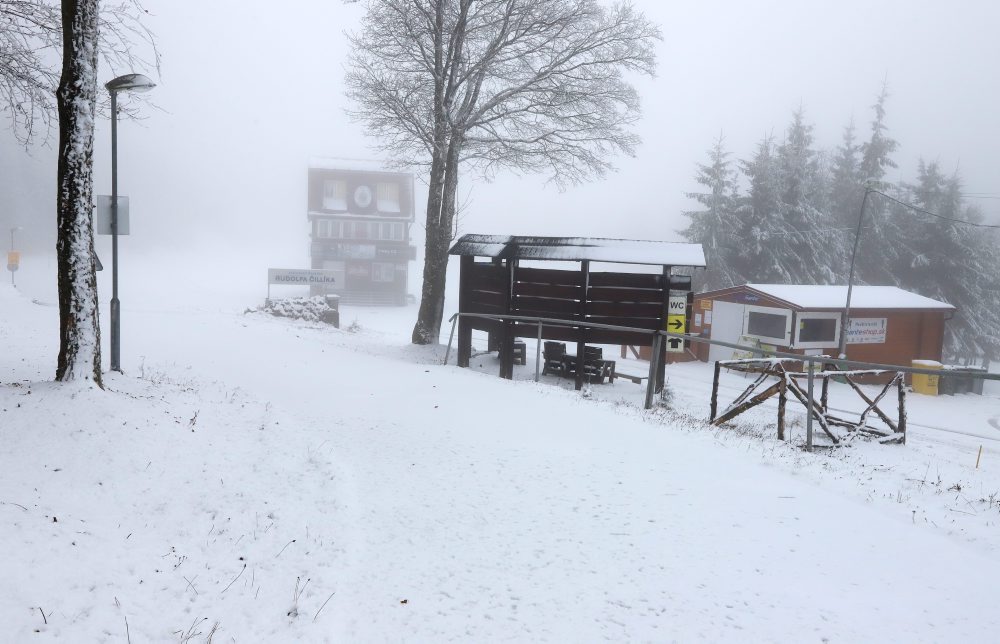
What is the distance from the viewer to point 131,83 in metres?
8.20

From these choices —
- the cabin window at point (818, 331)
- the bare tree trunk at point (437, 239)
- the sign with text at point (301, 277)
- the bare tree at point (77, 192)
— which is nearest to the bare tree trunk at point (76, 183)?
the bare tree at point (77, 192)

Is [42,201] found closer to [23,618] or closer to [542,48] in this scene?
[542,48]

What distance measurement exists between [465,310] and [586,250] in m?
3.48

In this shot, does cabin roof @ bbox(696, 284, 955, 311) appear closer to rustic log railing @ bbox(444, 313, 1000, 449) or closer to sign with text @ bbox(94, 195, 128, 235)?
rustic log railing @ bbox(444, 313, 1000, 449)

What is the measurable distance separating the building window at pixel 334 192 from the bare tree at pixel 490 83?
35.8 m

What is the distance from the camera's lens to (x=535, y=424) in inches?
298

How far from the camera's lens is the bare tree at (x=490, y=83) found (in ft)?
48.3

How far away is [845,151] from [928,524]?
167 ft

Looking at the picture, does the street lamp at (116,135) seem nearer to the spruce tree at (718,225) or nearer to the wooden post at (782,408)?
the wooden post at (782,408)

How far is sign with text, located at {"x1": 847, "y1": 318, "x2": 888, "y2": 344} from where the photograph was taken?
27281mm

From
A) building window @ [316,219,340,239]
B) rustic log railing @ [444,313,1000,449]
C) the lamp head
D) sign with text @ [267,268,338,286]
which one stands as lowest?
sign with text @ [267,268,338,286]

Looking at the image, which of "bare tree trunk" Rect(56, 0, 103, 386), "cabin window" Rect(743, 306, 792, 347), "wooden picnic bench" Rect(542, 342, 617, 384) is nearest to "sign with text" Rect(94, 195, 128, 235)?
"bare tree trunk" Rect(56, 0, 103, 386)

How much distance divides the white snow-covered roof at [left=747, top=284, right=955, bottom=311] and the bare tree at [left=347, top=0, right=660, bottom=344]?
13735 mm

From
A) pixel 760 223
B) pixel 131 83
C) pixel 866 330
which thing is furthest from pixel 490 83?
pixel 760 223
